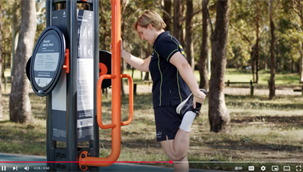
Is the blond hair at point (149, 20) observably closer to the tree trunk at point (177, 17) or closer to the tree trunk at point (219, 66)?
the tree trunk at point (219, 66)

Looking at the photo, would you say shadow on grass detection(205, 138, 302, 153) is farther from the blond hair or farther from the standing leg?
the blond hair

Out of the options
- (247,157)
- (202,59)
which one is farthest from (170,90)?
(202,59)

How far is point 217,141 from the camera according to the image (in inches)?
366

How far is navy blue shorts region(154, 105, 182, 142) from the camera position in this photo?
3.96 meters

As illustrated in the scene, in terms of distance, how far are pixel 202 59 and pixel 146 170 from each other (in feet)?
47.7

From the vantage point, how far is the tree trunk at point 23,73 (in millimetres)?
11180

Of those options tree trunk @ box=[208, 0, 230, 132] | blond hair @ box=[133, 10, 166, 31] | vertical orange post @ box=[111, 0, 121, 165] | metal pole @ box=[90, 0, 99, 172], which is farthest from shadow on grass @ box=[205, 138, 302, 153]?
blond hair @ box=[133, 10, 166, 31]

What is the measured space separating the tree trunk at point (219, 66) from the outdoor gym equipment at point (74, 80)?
20.9 ft

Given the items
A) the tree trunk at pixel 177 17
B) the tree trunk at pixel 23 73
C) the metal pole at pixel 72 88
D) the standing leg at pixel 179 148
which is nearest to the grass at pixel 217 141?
the tree trunk at pixel 23 73

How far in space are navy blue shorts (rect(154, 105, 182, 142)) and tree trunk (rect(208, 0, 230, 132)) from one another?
6.58 meters

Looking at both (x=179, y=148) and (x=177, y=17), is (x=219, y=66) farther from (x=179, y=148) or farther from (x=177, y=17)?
(x=179, y=148)

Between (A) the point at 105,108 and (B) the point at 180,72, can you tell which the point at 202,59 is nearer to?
(A) the point at 105,108

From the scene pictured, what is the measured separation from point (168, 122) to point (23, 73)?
317 inches

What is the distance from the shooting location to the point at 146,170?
505 centimetres
